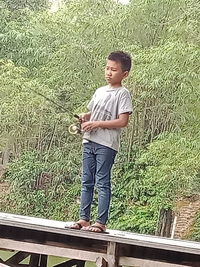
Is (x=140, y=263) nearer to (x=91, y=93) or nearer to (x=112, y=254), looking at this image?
(x=112, y=254)

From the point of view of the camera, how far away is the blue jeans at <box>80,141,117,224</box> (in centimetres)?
313

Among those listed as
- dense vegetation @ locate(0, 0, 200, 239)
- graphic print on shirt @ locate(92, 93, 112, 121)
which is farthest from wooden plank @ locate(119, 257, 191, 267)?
dense vegetation @ locate(0, 0, 200, 239)

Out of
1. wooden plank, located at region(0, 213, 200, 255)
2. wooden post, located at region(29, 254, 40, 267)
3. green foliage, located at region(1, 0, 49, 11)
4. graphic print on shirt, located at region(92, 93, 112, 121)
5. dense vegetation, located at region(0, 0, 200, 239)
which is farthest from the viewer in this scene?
green foliage, located at region(1, 0, 49, 11)

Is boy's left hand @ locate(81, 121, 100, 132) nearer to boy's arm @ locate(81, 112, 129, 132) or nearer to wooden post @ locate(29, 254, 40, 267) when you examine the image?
boy's arm @ locate(81, 112, 129, 132)

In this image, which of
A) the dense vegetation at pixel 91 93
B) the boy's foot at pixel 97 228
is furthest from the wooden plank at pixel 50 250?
the dense vegetation at pixel 91 93

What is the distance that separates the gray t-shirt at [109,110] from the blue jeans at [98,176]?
0.03 meters

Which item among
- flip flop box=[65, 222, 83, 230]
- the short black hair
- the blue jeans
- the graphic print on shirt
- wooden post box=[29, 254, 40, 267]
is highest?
the short black hair

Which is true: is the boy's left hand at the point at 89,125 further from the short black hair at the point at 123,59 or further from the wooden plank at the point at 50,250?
the wooden plank at the point at 50,250

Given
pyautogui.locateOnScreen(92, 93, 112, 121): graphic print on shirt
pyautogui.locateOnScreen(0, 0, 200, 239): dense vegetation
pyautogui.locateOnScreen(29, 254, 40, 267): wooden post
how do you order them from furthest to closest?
pyautogui.locateOnScreen(0, 0, 200, 239): dense vegetation
pyautogui.locateOnScreen(29, 254, 40, 267): wooden post
pyautogui.locateOnScreen(92, 93, 112, 121): graphic print on shirt

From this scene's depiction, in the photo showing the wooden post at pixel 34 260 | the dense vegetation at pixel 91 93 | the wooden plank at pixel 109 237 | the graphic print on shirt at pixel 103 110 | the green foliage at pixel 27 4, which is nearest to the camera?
the wooden plank at pixel 109 237

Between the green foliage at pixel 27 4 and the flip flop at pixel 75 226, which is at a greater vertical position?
the green foliage at pixel 27 4

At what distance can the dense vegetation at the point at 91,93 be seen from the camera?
945cm

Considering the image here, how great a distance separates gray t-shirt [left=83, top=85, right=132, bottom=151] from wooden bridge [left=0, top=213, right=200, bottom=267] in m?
0.45

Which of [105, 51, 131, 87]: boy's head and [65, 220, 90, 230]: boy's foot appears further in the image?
[105, 51, 131, 87]: boy's head
